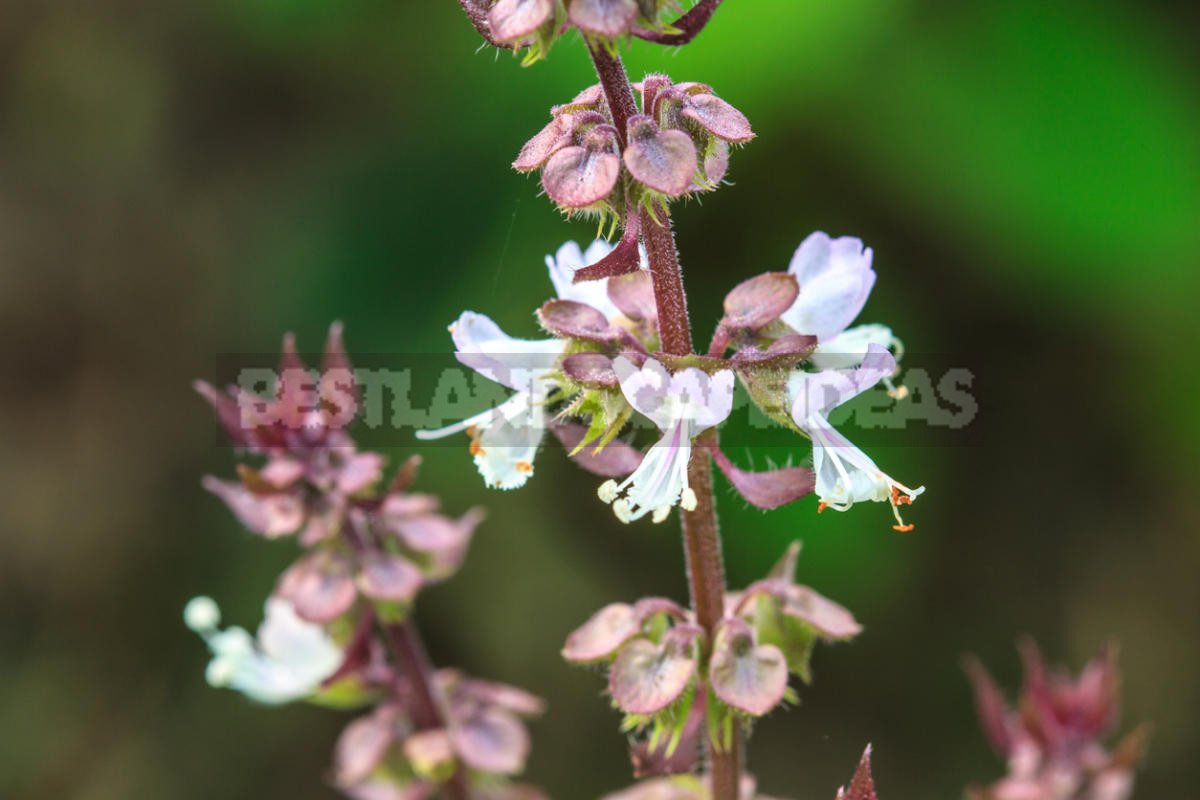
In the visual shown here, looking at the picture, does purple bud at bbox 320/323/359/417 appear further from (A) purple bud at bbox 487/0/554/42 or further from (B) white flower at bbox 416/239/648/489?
(A) purple bud at bbox 487/0/554/42

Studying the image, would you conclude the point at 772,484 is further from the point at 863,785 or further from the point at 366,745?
the point at 366,745

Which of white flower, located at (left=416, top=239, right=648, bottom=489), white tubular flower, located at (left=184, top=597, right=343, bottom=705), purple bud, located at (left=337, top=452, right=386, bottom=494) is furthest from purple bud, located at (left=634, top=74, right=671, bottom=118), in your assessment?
white tubular flower, located at (left=184, top=597, right=343, bottom=705)

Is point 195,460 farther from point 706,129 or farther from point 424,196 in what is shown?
point 706,129

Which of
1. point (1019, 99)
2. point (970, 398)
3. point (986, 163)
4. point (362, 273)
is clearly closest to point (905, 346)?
point (970, 398)

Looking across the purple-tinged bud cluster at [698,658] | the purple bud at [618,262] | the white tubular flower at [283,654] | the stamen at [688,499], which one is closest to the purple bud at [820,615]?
the purple-tinged bud cluster at [698,658]

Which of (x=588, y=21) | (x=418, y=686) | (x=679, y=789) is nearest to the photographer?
(x=588, y=21)

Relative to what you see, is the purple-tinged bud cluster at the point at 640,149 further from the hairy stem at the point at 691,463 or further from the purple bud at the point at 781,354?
the purple bud at the point at 781,354

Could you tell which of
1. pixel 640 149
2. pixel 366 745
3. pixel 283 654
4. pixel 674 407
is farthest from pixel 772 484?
pixel 283 654
